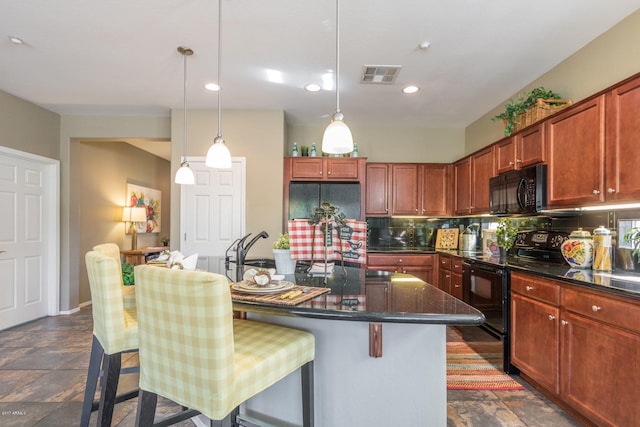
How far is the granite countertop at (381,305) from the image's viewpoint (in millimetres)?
1162

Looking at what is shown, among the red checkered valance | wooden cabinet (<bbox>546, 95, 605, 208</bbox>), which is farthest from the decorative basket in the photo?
the red checkered valance

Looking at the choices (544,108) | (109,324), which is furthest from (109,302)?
(544,108)

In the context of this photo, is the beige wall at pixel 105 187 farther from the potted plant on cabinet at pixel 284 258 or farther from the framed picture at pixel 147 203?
the potted plant on cabinet at pixel 284 258

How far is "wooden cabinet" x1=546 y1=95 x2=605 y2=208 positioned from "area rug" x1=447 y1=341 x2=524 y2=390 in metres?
1.39

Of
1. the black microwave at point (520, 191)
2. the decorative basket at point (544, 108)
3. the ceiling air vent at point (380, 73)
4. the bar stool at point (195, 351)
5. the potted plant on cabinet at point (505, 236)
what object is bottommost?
the bar stool at point (195, 351)

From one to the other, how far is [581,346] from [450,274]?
1952 mm

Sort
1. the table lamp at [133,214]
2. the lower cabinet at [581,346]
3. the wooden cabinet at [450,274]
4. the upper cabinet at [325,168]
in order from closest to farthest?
the lower cabinet at [581,346]
the wooden cabinet at [450,274]
the upper cabinet at [325,168]
the table lamp at [133,214]

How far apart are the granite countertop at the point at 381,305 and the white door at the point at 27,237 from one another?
4076 mm

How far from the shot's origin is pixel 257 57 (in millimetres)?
2918

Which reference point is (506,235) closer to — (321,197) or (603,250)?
(603,250)

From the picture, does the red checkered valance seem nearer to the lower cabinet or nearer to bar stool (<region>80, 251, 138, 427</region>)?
bar stool (<region>80, 251, 138, 427</region>)

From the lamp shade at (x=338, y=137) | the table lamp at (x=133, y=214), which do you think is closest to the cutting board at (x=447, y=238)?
the lamp shade at (x=338, y=137)

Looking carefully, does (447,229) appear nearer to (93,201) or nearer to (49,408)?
(49,408)

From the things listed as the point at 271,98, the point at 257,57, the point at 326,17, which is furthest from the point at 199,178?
the point at 326,17
